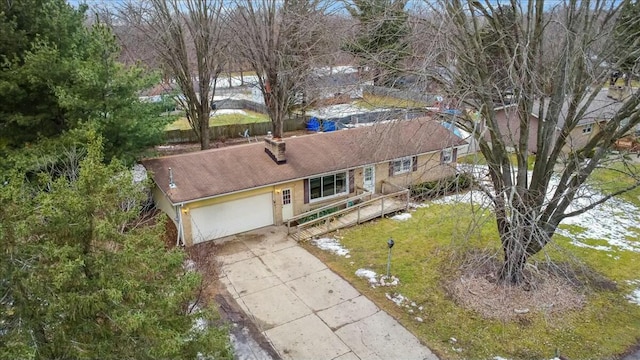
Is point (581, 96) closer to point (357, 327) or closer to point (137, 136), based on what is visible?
point (357, 327)

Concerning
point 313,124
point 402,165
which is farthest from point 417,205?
point 313,124

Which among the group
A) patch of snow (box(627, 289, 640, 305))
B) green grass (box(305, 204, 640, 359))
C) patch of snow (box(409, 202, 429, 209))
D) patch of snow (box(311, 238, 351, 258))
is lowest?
patch of snow (box(627, 289, 640, 305))

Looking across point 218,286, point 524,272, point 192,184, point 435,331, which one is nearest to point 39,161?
point 192,184

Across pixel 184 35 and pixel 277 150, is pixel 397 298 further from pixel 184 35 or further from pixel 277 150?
pixel 184 35

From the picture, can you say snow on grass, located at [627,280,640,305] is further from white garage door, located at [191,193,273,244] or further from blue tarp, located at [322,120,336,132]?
blue tarp, located at [322,120,336,132]

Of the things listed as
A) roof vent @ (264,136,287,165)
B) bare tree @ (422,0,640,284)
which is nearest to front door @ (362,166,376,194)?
roof vent @ (264,136,287,165)
